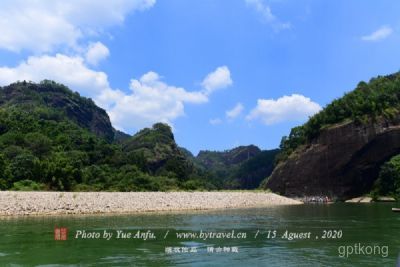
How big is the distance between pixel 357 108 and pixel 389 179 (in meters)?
20.2

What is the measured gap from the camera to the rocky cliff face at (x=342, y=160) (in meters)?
102

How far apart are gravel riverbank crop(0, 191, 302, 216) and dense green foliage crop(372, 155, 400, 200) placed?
44.7 meters

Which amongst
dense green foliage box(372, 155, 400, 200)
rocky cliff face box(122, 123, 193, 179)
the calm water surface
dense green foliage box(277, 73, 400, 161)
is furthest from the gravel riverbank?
rocky cliff face box(122, 123, 193, 179)

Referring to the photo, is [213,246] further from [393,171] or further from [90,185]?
[393,171]

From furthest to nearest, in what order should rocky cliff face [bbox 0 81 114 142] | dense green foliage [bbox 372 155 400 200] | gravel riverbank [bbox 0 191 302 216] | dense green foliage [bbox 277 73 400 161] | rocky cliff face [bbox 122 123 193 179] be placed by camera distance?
rocky cliff face [bbox 0 81 114 142] → rocky cliff face [bbox 122 123 193 179] → dense green foliage [bbox 277 73 400 161] → dense green foliage [bbox 372 155 400 200] → gravel riverbank [bbox 0 191 302 216]

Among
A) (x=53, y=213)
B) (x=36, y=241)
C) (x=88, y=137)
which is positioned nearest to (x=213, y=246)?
(x=36, y=241)

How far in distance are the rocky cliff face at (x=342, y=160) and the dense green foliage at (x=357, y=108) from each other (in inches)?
103

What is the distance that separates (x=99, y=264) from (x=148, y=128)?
150665 millimetres

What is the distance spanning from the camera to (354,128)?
4126 inches

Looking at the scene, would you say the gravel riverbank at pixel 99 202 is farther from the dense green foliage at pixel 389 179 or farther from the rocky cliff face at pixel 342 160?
the rocky cliff face at pixel 342 160

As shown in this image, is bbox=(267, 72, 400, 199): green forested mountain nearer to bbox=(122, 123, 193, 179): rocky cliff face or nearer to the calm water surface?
bbox=(122, 123, 193, 179): rocky cliff face

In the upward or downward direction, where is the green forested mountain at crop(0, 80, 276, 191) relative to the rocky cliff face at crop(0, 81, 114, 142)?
downward

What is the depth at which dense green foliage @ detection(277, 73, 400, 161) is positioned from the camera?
105 meters

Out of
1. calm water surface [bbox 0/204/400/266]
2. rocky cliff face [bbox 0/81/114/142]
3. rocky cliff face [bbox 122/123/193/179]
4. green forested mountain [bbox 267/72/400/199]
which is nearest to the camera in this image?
calm water surface [bbox 0/204/400/266]
